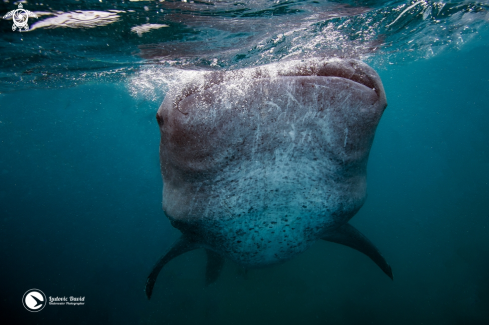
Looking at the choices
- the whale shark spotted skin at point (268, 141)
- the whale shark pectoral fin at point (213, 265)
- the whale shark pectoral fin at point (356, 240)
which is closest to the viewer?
the whale shark spotted skin at point (268, 141)

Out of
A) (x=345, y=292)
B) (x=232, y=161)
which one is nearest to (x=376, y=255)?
(x=232, y=161)

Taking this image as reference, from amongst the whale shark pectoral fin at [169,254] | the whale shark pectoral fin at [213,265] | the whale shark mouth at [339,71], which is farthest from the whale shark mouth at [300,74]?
the whale shark pectoral fin at [213,265]

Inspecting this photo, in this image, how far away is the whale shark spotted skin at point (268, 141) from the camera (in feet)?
5.33

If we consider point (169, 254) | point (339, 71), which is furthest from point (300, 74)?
point (169, 254)

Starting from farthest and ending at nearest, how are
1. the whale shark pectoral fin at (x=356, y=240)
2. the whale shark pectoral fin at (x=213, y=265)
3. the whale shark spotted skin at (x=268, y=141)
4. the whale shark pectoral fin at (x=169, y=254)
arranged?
1. the whale shark pectoral fin at (x=213, y=265)
2. the whale shark pectoral fin at (x=356, y=240)
3. the whale shark pectoral fin at (x=169, y=254)
4. the whale shark spotted skin at (x=268, y=141)

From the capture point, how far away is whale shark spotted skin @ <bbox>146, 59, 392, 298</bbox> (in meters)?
1.62

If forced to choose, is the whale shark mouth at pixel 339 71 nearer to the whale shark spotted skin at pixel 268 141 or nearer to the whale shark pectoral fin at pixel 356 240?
the whale shark spotted skin at pixel 268 141

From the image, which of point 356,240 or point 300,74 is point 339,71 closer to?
point 300,74

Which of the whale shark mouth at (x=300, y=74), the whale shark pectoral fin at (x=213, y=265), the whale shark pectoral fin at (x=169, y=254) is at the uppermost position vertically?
the whale shark mouth at (x=300, y=74)

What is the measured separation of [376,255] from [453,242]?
17117mm

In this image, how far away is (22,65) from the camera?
335 inches

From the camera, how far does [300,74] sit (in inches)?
64.9

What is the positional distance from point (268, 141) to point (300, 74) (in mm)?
503

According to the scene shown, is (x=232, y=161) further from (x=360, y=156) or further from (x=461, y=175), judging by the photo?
(x=461, y=175)
